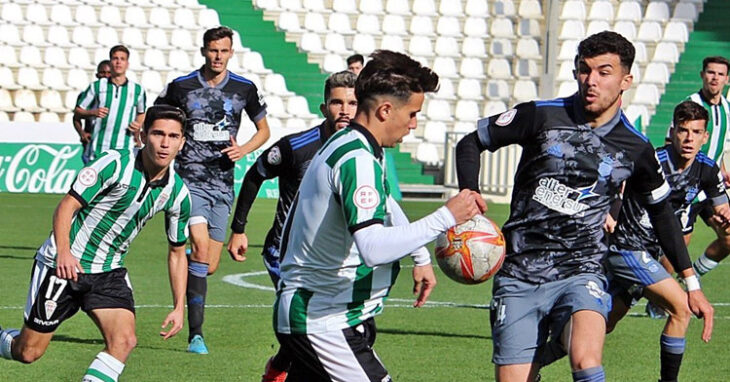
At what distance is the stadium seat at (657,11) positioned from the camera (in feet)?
94.5

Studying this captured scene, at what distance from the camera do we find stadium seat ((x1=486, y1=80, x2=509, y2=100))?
2712cm

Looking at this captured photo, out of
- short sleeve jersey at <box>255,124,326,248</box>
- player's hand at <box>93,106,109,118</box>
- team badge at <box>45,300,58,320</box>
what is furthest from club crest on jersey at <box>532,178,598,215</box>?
player's hand at <box>93,106,109,118</box>

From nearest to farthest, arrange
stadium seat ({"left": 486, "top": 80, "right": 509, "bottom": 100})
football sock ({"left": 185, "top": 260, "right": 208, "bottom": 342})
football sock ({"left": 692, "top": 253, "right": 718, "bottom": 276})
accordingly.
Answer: football sock ({"left": 185, "top": 260, "right": 208, "bottom": 342}) < football sock ({"left": 692, "top": 253, "right": 718, "bottom": 276}) < stadium seat ({"left": 486, "top": 80, "right": 509, "bottom": 100})

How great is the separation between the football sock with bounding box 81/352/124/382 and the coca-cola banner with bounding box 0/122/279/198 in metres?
15.4

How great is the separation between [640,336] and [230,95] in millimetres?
3525

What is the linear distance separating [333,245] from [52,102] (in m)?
22.5

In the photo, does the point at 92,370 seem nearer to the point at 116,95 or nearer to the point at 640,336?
the point at 640,336


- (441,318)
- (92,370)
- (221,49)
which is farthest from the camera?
(441,318)

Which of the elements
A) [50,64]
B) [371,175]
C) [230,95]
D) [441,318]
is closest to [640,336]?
[441,318]

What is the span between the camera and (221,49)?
927 centimetres

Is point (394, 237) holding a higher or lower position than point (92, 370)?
higher

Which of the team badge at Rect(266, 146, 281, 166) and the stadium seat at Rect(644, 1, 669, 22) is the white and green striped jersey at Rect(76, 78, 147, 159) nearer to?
the team badge at Rect(266, 146, 281, 166)

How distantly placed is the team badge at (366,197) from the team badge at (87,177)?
2.23 meters

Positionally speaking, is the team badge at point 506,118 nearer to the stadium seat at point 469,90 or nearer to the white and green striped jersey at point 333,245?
the white and green striped jersey at point 333,245
